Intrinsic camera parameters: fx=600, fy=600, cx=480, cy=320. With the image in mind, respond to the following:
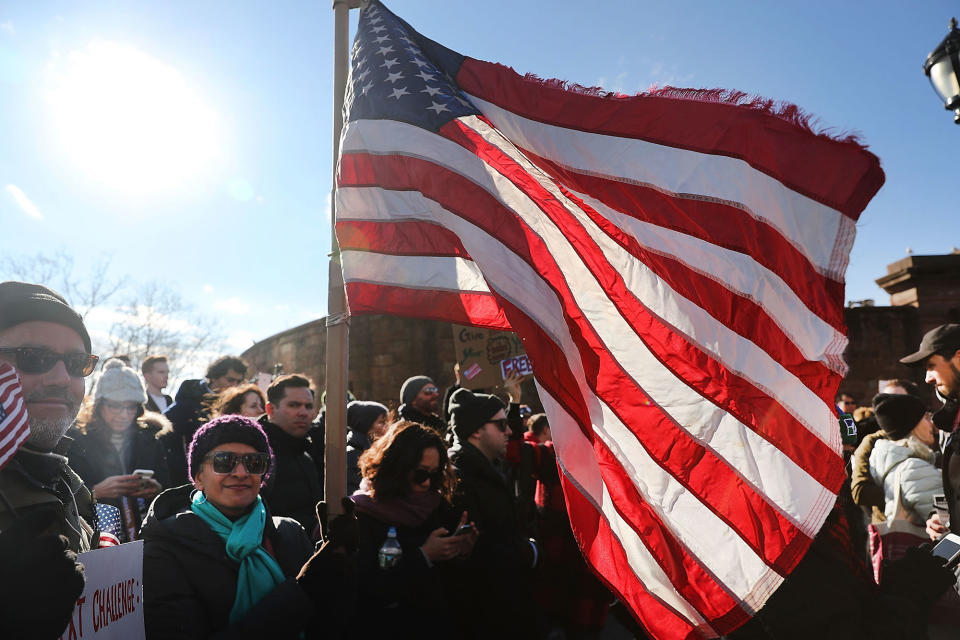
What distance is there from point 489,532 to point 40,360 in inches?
99.3

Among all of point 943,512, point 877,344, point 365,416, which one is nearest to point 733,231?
point 943,512

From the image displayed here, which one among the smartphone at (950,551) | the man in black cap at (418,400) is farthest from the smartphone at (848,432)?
the man in black cap at (418,400)

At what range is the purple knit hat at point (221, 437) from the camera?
2489 mm

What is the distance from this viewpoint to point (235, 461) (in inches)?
96.0

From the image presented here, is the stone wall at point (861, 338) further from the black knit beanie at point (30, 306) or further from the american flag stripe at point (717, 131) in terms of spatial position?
the black knit beanie at point (30, 306)

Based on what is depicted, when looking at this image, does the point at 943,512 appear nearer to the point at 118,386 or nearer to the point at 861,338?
the point at 118,386

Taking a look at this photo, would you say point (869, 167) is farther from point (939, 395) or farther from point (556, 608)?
point (556, 608)

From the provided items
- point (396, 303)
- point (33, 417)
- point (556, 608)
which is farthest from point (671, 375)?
point (556, 608)

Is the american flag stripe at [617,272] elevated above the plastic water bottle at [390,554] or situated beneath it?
elevated above

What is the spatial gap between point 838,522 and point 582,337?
1.24m

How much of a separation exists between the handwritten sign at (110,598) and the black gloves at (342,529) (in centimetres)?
66

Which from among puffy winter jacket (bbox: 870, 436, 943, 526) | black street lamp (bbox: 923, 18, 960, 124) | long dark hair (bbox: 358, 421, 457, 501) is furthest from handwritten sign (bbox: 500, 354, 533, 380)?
black street lamp (bbox: 923, 18, 960, 124)

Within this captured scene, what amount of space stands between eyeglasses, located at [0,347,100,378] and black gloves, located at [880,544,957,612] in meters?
2.97

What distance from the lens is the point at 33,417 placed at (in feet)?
5.57
